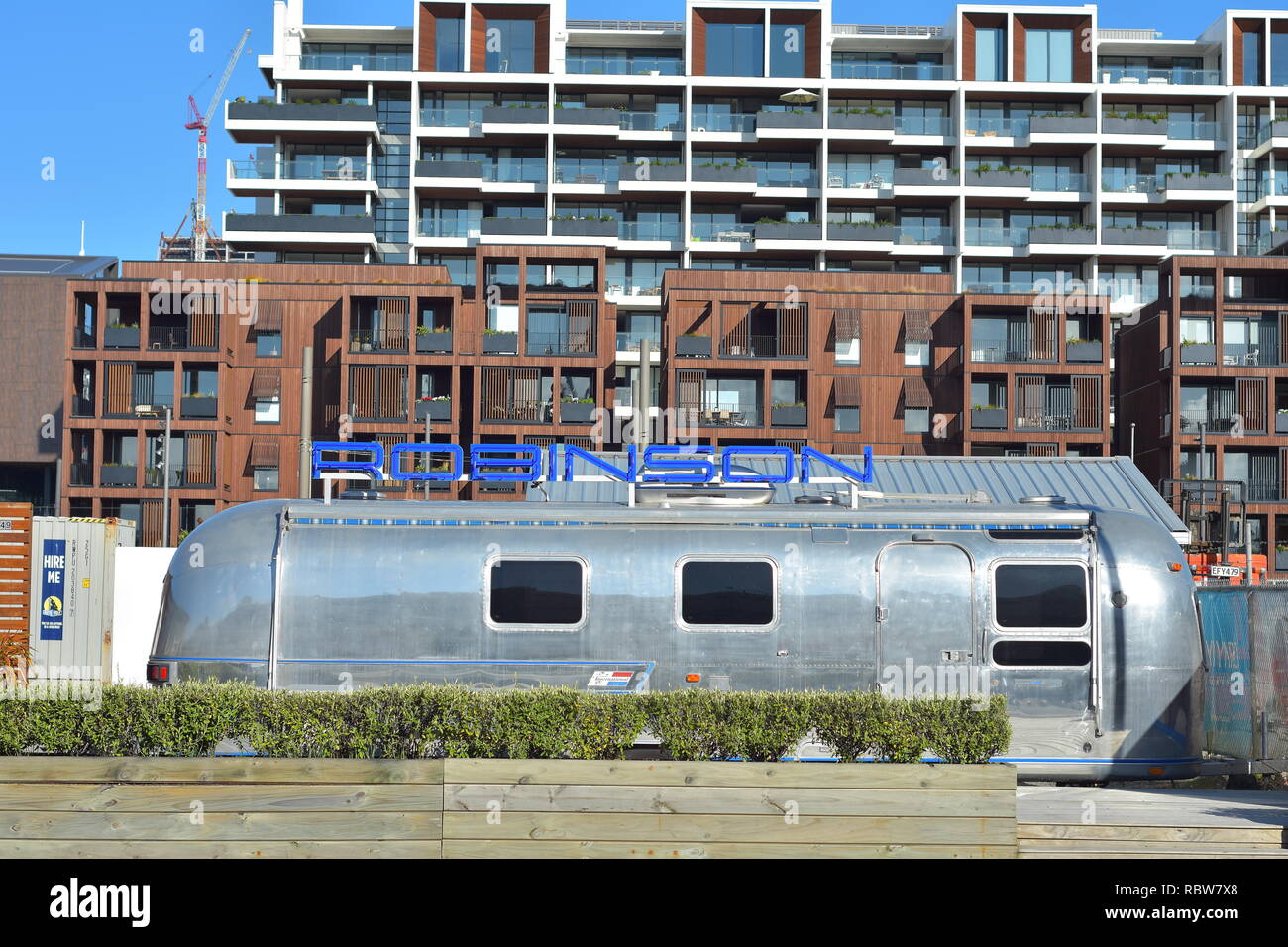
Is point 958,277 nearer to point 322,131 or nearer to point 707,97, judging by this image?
point 707,97

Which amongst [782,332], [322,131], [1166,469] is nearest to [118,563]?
[782,332]

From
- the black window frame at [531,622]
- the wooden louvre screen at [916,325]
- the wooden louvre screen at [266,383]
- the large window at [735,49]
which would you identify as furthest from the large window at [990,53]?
the black window frame at [531,622]

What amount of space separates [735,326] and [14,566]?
39.9 m

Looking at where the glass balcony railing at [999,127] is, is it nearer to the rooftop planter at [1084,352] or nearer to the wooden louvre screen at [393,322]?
the rooftop planter at [1084,352]

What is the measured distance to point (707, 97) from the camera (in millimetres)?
76000

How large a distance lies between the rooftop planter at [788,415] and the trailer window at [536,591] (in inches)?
1815

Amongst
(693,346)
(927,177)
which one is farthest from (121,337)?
(927,177)

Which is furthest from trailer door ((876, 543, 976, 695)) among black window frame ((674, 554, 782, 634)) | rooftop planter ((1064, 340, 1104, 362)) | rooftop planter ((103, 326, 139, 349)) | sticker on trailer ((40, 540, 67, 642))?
rooftop planter ((103, 326, 139, 349))

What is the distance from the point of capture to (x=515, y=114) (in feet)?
242

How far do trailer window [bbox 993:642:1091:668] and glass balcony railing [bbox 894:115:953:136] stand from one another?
67.5m

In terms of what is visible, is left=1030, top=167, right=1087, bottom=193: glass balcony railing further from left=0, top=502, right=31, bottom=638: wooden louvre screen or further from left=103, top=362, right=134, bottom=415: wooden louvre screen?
left=0, top=502, right=31, bottom=638: wooden louvre screen

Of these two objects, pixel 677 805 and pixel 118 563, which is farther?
pixel 118 563

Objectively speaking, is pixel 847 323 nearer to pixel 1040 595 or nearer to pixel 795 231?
pixel 795 231
